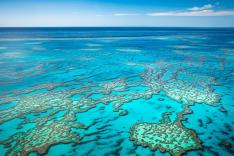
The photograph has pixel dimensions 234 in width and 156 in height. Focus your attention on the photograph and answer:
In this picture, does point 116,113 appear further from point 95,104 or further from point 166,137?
point 166,137

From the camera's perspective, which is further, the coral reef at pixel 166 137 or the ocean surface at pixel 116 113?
the ocean surface at pixel 116 113

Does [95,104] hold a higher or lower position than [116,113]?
higher

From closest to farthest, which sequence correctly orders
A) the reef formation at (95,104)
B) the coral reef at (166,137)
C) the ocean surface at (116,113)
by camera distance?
the coral reef at (166,137), the ocean surface at (116,113), the reef formation at (95,104)

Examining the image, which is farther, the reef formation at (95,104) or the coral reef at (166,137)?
the reef formation at (95,104)

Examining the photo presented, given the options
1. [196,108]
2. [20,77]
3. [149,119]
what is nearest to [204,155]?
[149,119]

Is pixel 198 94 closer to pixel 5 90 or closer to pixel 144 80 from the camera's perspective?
pixel 144 80

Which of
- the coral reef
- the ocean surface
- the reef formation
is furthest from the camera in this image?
the reef formation

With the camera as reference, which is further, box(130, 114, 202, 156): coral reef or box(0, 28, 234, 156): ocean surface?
box(0, 28, 234, 156): ocean surface

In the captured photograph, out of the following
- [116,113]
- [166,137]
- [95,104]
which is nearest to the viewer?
[166,137]

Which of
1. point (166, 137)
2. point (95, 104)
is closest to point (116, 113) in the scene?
point (95, 104)

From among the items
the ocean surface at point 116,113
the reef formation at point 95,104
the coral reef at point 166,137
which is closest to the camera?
the coral reef at point 166,137

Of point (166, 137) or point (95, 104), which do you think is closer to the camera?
point (166, 137)
